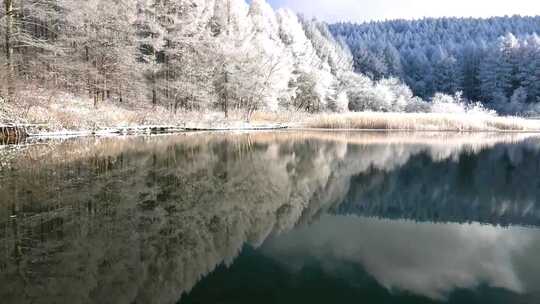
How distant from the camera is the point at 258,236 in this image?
15.7 ft

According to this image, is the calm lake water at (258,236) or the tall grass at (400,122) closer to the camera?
the calm lake water at (258,236)

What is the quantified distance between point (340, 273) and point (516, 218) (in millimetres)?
3558

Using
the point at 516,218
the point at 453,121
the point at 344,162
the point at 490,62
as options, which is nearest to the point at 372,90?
the point at 453,121

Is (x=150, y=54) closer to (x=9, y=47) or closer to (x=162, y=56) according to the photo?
(x=162, y=56)

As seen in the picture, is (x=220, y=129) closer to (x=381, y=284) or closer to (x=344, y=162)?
(x=344, y=162)

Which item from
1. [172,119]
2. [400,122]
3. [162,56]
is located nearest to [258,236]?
[172,119]

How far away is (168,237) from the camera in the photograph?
452 cm

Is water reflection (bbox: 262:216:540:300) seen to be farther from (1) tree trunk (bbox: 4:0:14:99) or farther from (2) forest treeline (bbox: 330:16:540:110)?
(2) forest treeline (bbox: 330:16:540:110)

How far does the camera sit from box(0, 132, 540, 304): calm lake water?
3328mm

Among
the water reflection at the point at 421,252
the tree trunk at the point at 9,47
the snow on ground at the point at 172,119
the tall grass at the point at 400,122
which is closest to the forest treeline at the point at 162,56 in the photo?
the tree trunk at the point at 9,47

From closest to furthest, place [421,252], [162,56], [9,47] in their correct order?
[421,252]
[9,47]
[162,56]

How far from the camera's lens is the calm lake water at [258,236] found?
3.33 meters

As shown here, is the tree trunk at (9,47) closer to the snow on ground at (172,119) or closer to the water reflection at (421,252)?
the snow on ground at (172,119)

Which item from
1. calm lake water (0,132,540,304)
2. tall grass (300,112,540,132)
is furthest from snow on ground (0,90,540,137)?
calm lake water (0,132,540,304)
